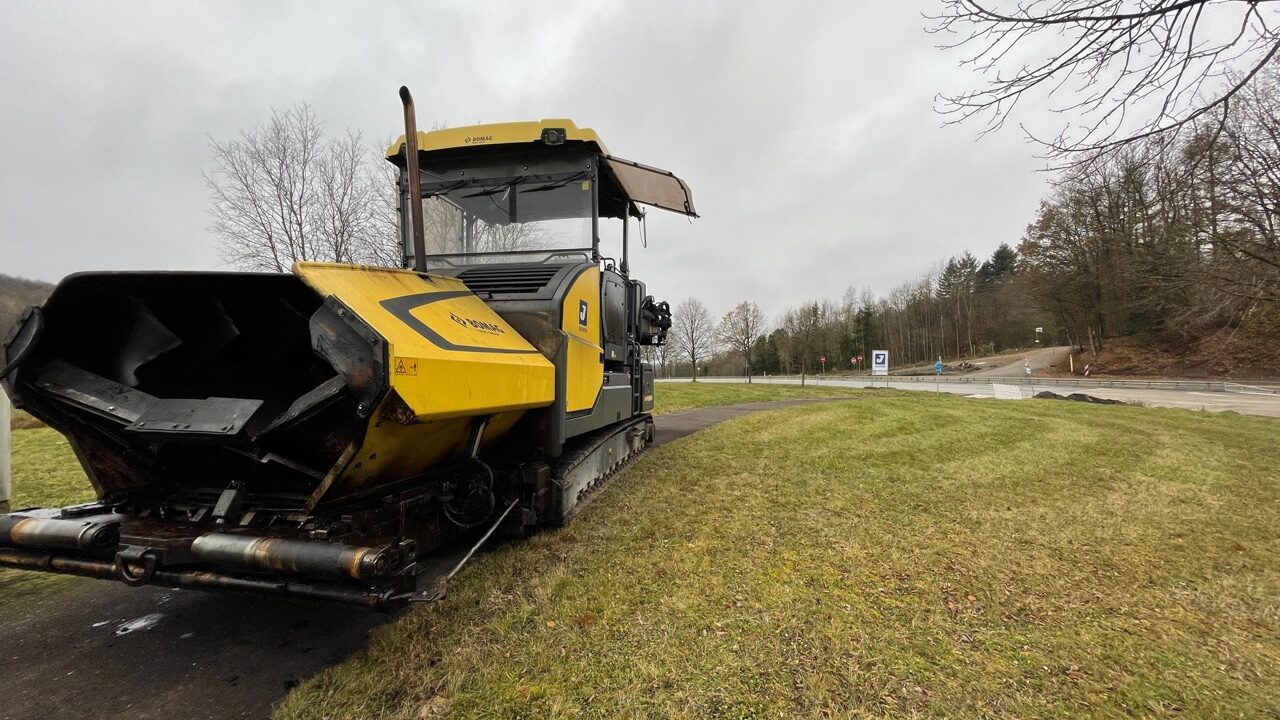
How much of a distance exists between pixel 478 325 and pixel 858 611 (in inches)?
109

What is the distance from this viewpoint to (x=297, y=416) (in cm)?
210

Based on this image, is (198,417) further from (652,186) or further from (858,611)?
(652,186)

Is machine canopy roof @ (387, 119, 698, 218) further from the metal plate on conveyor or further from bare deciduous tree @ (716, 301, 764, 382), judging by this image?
bare deciduous tree @ (716, 301, 764, 382)

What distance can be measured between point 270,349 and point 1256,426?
18.5 m

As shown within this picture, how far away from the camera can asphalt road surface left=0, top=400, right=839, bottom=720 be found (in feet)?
7.22

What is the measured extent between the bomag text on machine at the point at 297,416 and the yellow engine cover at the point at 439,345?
0.04 ft

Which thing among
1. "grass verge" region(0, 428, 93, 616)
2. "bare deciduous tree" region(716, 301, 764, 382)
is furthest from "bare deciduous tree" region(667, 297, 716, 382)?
"grass verge" region(0, 428, 93, 616)

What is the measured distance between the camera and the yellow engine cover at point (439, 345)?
201 centimetres

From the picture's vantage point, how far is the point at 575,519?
4.58 metres

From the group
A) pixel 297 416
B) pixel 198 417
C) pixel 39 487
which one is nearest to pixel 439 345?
pixel 297 416

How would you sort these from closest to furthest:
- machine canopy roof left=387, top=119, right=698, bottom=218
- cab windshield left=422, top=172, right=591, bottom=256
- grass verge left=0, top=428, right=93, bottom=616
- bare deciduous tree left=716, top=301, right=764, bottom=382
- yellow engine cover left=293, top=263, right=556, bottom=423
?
yellow engine cover left=293, top=263, right=556, bottom=423 → grass verge left=0, top=428, right=93, bottom=616 → machine canopy roof left=387, top=119, right=698, bottom=218 → cab windshield left=422, top=172, right=591, bottom=256 → bare deciduous tree left=716, top=301, right=764, bottom=382

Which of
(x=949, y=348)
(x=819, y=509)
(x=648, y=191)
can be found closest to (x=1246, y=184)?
(x=819, y=509)

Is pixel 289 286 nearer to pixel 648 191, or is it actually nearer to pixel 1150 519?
pixel 648 191

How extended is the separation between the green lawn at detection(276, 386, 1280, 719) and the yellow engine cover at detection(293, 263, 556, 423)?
4.10ft
